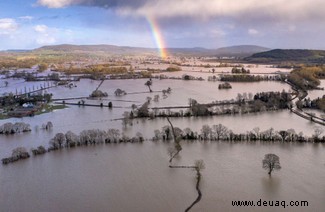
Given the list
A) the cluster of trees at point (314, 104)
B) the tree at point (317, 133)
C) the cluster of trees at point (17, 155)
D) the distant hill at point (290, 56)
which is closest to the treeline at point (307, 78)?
the cluster of trees at point (314, 104)

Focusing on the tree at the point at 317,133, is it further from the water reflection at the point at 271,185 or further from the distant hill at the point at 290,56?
the distant hill at the point at 290,56

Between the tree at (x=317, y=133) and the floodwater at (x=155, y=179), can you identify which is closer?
the floodwater at (x=155, y=179)

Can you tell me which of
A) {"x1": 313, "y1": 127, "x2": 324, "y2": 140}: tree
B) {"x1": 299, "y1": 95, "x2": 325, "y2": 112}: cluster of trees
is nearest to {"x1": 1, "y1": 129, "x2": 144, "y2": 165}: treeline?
{"x1": 313, "y1": 127, "x2": 324, "y2": 140}: tree

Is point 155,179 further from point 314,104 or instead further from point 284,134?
point 314,104

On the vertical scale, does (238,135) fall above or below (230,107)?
below

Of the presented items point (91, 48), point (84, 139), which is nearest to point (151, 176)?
point (84, 139)

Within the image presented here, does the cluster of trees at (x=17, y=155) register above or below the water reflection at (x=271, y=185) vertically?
above

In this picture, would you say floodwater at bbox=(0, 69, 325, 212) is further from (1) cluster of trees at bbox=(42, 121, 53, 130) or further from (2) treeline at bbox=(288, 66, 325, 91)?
(2) treeline at bbox=(288, 66, 325, 91)

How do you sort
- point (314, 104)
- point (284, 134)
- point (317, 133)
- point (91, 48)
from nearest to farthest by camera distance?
point (284, 134), point (317, 133), point (314, 104), point (91, 48)
